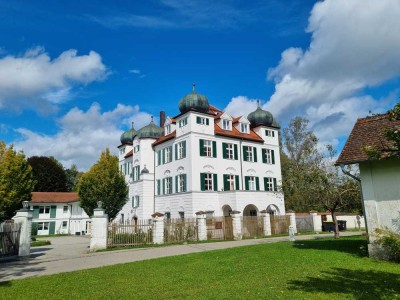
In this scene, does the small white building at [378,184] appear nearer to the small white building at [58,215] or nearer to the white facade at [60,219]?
the small white building at [58,215]

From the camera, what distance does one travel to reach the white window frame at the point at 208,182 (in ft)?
105

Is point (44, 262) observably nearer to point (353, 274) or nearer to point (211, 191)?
point (353, 274)

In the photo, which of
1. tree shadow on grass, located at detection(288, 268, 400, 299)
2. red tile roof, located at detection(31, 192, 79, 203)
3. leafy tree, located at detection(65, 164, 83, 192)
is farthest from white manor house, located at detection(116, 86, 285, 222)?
leafy tree, located at detection(65, 164, 83, 192)

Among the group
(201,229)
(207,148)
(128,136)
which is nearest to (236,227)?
(201,229)

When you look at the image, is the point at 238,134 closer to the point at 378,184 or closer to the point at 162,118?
the point at 162,118

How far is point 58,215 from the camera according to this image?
172 feet

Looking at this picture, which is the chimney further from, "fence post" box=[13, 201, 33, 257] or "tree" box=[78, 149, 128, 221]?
"fence post" box=[13, 201, 33, 257]

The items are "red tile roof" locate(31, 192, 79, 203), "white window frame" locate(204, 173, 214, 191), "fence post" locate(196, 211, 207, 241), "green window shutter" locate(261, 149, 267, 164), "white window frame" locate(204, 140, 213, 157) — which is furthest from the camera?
"red tile roof" locate(31, 192, 79, 203)

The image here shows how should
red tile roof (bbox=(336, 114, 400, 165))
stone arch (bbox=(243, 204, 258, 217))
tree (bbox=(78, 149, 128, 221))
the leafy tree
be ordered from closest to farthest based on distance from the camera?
1. red tile roof (bbox=(336, 114, 400, 165))
2. tree (bbox=(78, 149, 128, 221))
3. stone arch (bbox=(243, 204, 258, 217))
4. the leafy tree

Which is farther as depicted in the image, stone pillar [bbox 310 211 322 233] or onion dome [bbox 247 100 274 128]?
onion dome [bbox 247 100 274 128]

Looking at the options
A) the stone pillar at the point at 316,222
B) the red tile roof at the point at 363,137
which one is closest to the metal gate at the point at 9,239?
the red tile roof at the point at 363,137

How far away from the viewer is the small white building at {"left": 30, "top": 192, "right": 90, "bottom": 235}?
5094 centimetres

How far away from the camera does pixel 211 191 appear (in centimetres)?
3209

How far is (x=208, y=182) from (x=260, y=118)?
11151 mm
